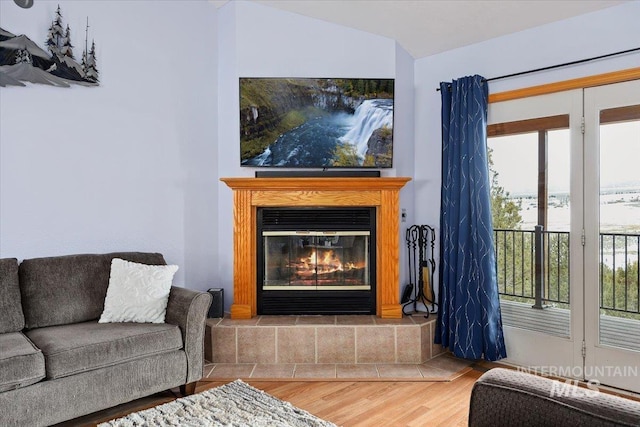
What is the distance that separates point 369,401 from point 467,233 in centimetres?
145

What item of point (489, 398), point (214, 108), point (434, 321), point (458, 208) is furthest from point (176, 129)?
point (489, 398)

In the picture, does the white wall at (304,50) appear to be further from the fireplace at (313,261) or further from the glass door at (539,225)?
the glass door at (539,225)

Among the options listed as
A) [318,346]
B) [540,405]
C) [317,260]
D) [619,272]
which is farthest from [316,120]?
[540,405]

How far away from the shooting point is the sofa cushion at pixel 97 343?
2.30m

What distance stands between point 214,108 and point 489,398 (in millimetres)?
3404

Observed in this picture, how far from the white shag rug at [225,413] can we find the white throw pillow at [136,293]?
0.57 meters

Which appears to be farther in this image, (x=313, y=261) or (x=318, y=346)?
(x=313, y=261)

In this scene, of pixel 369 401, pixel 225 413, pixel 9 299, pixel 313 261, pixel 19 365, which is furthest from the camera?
pixel 313 261

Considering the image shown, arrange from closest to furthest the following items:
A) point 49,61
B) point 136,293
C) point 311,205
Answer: point 136,293, point 49,61, point 311,205

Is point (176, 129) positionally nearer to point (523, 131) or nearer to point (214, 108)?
point (214, 108)

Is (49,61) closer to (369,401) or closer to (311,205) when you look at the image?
(311,205)

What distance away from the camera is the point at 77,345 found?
2.36 metres

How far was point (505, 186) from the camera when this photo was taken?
11.2 feet

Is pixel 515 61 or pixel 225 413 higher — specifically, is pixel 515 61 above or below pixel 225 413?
above
